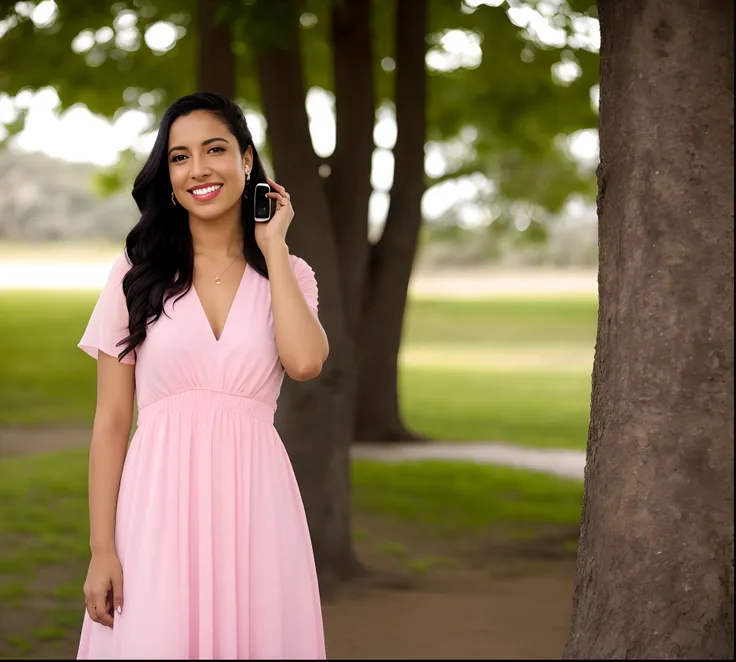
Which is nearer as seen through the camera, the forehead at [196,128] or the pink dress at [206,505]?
the pink dress at [206,505]

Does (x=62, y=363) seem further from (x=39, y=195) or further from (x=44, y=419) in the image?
(x=39, y=195)

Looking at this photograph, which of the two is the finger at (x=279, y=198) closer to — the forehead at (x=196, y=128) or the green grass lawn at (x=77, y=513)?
the forehead at (x=196, y=128)

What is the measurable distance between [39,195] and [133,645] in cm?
6164

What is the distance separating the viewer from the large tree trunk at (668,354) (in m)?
3.40

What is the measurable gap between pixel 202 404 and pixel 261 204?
61 cm

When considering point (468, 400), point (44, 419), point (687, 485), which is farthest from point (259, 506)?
point (468, 400)

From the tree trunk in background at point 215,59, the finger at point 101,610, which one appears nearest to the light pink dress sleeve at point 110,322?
the finger at point 101,610

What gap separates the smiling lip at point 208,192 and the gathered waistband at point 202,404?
1.81ft

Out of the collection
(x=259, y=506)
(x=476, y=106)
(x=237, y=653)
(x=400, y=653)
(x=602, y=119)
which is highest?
(x=476, y=106)

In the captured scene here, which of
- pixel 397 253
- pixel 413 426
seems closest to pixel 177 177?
pixel 397 253

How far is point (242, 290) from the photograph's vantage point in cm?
327

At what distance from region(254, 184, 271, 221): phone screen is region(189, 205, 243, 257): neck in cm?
9

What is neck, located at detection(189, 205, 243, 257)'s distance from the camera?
3.38 metres

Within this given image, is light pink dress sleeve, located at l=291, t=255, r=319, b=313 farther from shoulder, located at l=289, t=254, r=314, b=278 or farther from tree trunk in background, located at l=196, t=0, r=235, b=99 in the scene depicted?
tree trunk in background, located at l=196, t=0, r=235, b=99
